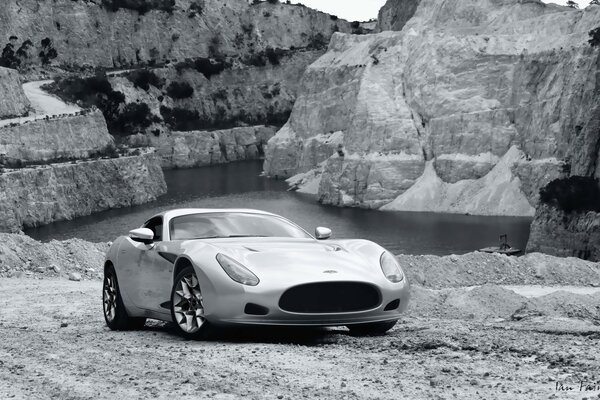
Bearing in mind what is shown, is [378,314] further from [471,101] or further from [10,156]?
[471,101]

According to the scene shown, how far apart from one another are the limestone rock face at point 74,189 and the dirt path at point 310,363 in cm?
6646

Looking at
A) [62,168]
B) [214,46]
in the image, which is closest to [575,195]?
[62,168]

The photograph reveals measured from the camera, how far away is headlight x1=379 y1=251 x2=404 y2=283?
10648mm

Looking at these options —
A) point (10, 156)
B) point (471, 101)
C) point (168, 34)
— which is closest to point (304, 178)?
point (471, 101)

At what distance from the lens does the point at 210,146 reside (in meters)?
148

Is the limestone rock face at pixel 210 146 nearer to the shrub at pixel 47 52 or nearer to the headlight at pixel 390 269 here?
the shrub at pixel 47 52

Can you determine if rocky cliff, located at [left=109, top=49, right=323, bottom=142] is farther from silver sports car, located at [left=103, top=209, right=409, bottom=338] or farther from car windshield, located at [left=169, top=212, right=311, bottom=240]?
silver sports car, located at [left=103, top=209, right=409, bottom=338]

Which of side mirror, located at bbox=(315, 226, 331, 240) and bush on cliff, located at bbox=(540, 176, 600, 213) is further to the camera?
bush on cliff, located at bbox=(540, 176, 600, 213)

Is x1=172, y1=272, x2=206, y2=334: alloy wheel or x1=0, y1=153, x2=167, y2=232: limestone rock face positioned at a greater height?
x1=172, y1=272, x2=206, y2=334: alloy wheel

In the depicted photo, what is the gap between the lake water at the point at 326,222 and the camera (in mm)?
68250

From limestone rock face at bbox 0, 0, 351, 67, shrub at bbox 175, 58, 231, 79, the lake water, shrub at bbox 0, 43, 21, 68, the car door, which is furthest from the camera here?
shrub at bbox 175, 58, 231, 79

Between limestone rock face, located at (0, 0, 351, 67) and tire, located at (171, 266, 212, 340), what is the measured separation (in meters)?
135

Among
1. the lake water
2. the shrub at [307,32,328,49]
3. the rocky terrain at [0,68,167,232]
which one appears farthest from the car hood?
the shrub at [307,32,328,49]

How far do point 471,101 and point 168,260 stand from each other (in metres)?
88.6
